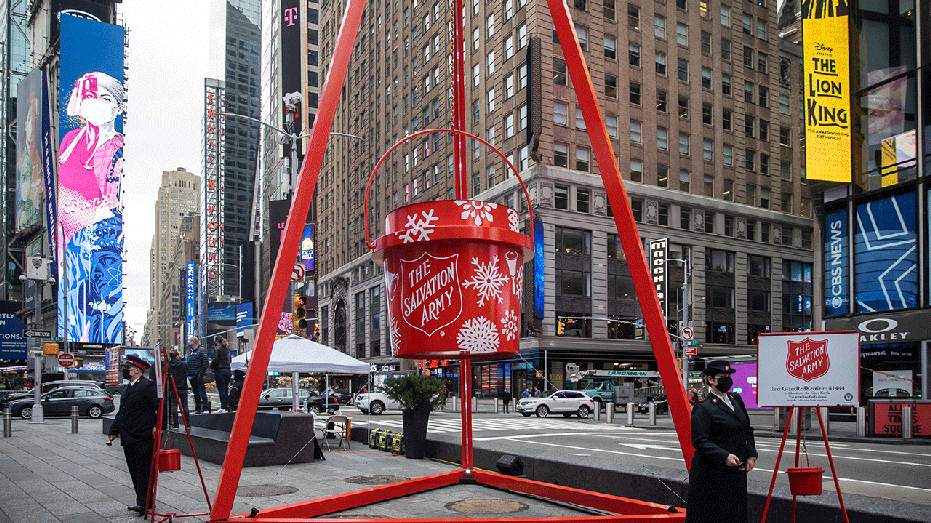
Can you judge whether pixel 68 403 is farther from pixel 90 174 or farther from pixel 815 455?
pixel 90 174

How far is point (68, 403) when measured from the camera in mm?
34375

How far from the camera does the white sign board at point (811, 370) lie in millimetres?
6641

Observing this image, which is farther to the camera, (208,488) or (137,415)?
(208,488)

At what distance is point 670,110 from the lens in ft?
177

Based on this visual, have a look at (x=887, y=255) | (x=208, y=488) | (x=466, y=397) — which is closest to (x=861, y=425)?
(x=887, y=255)

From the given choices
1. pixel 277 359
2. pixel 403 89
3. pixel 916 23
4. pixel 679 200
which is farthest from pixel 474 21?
pixel 277 359

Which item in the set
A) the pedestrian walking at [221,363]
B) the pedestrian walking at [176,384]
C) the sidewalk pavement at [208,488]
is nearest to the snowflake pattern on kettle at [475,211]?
the sidewalk pavement at [208,488]

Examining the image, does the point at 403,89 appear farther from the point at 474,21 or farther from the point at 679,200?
the point at 679,200

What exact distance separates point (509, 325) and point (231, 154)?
16575 cm

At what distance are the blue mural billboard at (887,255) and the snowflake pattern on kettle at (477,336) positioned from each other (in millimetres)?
25971

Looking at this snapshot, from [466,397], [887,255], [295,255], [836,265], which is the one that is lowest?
[466,397]

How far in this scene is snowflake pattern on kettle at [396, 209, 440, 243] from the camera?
5.16 meters

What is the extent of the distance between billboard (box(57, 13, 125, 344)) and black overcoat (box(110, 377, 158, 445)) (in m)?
82.4

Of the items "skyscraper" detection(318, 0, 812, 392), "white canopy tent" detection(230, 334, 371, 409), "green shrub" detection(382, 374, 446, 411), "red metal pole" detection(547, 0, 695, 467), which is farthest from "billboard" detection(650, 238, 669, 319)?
"red metal pole" detection(547, 0, 695, 467)
